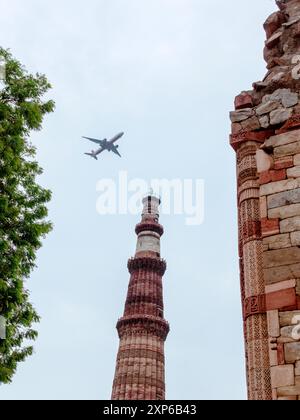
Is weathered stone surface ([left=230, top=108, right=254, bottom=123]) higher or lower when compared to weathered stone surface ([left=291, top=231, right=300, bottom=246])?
higher

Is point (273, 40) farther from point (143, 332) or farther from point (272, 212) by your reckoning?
point (143, 332)

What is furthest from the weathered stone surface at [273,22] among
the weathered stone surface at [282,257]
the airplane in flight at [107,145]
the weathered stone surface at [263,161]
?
the airplane in flight at [107,145]

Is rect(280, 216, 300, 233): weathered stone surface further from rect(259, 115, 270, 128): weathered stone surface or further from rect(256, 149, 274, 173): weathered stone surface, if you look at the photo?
rect(259, 115, 270, 128): weathered stone surface

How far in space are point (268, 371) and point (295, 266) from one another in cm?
97

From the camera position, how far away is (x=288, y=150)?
5.58 metres

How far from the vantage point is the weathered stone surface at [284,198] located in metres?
5.22

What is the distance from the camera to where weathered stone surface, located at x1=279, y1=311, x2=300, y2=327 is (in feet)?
15.4

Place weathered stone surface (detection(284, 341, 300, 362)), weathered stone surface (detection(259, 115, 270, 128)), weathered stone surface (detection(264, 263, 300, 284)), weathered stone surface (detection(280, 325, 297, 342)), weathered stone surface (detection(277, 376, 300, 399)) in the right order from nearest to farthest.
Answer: weathered stone surface (detection(277, 376, 300, 399))
weathered stone surface (detection(284, 341, 300, 362))
weathered stone surface (detection(280, 325, 297, 342))
weathered stone surface (detection(264, 263, 300, 284))
weathered stone surface (detection(259, 115, 270, 128))

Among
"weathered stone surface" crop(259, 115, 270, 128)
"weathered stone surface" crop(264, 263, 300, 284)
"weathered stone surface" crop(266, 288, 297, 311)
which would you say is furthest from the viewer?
"weathered stone surface" crop(259, 115, 270, 128)

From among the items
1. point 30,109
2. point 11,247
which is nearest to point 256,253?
point 11,247

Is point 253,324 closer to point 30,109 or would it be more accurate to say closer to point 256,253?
point 256,253

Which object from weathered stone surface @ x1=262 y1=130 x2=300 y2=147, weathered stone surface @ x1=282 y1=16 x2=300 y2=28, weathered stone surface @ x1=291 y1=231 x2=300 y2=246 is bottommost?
weathered stone surface @ x1=291 y1=231 x2=300 y2=246

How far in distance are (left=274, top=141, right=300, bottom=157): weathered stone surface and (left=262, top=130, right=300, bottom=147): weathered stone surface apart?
4cm

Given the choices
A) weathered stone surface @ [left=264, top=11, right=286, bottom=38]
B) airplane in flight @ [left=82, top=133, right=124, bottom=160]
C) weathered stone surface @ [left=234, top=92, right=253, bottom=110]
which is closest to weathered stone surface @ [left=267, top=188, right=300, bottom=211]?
weathered stone surface @ [left=234, top=92, right=253, bottom=110]
